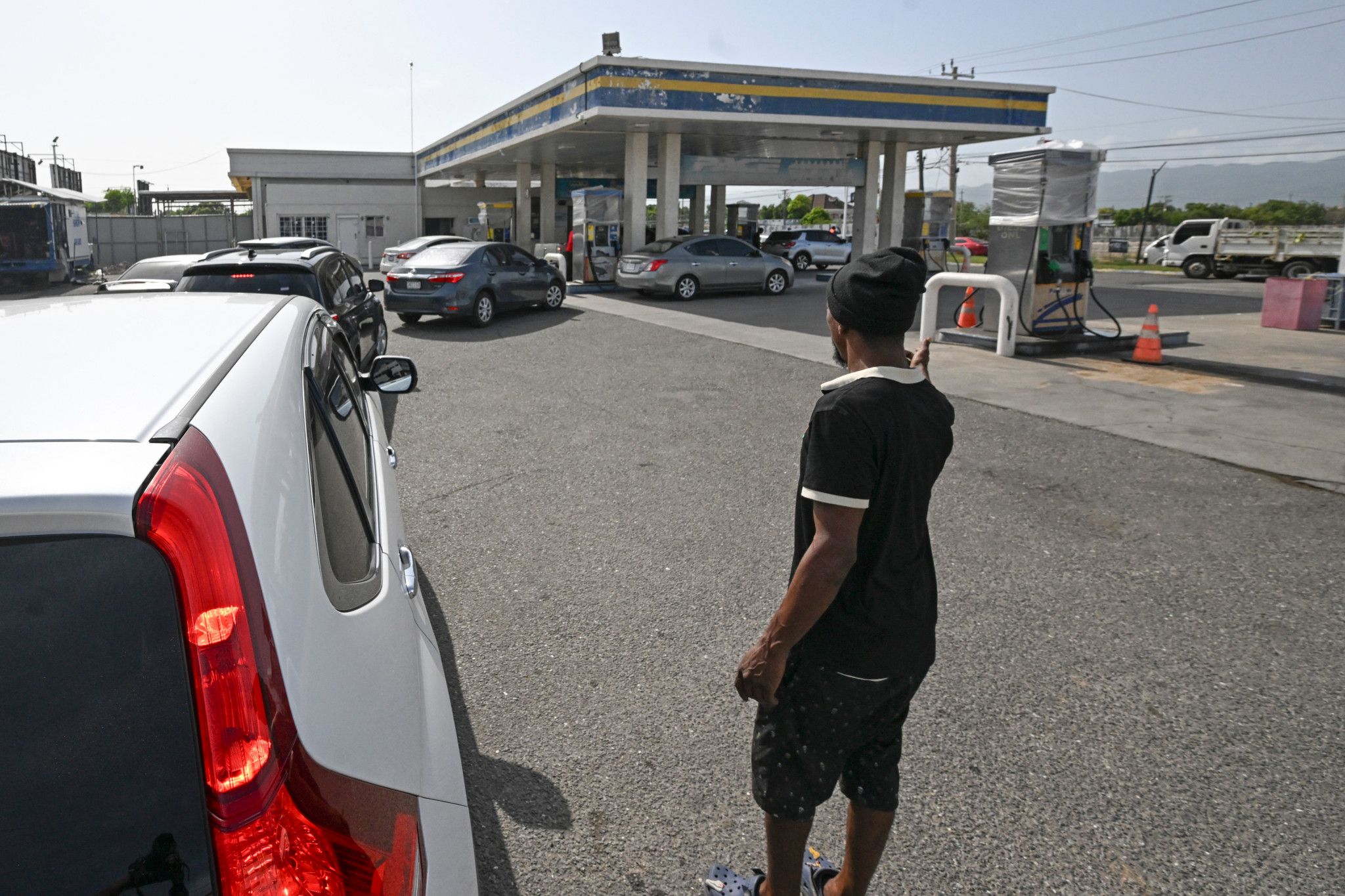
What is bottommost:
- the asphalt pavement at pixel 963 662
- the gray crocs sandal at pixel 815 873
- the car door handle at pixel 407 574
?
the asphalt pavement at pixel 963 662

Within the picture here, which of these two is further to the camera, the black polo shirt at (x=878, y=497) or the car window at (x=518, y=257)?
the car window at (x=518, y=257)

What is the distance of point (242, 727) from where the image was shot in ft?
4.31

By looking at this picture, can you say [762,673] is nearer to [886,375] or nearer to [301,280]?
[886,375]

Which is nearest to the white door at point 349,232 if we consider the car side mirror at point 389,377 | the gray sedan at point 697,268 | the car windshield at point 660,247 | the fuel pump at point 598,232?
the fuel pump at point 598,232

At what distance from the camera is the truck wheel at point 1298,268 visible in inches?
1236

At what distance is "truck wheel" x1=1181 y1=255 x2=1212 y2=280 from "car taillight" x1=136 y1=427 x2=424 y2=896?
3913cm

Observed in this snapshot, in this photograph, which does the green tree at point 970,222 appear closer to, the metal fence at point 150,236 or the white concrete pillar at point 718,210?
the white concrete pillar at point 718,210

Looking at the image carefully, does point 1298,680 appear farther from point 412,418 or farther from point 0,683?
point 412,418

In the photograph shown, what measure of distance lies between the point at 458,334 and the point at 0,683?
15416 mm

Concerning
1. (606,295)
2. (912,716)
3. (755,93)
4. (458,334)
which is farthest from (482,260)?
(912,716)

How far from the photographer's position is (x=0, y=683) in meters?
1.27

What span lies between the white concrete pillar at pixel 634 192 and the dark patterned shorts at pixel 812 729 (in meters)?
23.3

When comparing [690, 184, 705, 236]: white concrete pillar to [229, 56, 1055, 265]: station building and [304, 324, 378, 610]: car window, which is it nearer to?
[229, 56, 1055, 265]: station building

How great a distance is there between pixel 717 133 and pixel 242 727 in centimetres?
2658
